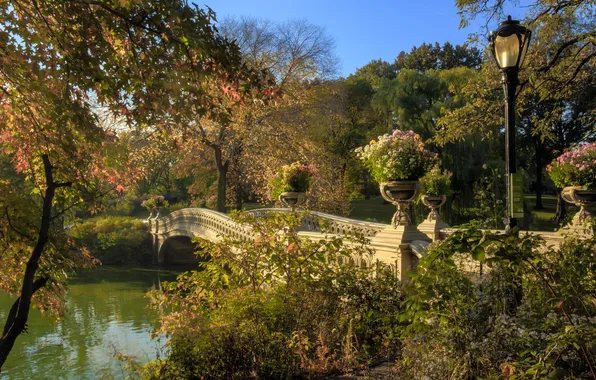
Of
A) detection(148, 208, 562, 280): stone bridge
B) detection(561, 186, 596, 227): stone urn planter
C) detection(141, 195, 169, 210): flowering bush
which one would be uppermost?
detection(141, 195, 169, 210): flowering bush

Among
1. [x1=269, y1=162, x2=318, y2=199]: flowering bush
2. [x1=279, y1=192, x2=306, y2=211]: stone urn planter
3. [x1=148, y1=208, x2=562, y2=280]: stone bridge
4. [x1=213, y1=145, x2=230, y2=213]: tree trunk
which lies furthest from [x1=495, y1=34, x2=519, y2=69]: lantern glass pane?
[x1=213, y1=145, x2=230, y2=213]: tree trunk

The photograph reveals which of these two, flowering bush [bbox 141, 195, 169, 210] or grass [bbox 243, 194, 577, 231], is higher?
flowering bush [bbox 141, 195, 169, 210]

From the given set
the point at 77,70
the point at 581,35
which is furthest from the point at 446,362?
the point at 581,35

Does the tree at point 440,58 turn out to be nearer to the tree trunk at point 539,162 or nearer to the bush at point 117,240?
the tree trunk at point 539,162

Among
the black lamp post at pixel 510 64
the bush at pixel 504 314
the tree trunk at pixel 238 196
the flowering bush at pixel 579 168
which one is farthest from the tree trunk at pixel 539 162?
the bush at pixel 504 314

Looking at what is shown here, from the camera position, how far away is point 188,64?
3.93 meters

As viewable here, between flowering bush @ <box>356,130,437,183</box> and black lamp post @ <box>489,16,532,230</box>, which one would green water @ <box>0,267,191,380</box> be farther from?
flowering bush @ <box>356,130,437,183</box>

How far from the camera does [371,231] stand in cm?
1169

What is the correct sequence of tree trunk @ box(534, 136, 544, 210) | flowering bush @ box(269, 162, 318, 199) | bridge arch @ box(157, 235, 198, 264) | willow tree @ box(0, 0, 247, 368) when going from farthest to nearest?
tree trunk @ box(534, 136, 544, 210) → bridge arch @ box(157, 235, 198, 264) → flowering bush @ box(269, 162, 318, 199) → willow tree @ box(0, 0, 247, 368)

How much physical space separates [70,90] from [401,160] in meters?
5.49

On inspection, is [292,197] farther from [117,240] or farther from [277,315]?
[117,240]

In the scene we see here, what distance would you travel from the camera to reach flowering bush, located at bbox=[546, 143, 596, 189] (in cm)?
859

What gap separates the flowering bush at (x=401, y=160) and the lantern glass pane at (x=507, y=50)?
3301mm

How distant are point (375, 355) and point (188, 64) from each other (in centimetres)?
353
